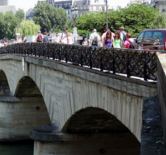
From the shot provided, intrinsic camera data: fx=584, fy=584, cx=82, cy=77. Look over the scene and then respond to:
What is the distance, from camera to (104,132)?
933 inches

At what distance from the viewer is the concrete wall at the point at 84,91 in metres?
14.4

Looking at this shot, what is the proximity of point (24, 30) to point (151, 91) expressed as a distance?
115028 millimetres

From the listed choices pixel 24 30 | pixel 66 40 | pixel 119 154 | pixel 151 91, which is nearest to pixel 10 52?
pixel 66 40

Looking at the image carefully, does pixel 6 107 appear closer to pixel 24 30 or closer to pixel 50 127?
pixel 50 127

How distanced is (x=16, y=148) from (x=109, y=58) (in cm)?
2096

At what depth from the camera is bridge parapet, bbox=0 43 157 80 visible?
1316cm

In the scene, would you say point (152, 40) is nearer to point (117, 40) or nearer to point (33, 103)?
point (117, 40)

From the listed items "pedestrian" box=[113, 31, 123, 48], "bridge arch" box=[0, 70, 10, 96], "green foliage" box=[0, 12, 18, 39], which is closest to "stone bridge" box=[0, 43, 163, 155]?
"pedestrian" box=[113, 31, 123, 48]

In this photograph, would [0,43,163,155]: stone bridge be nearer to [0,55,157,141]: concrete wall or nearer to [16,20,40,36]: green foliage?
[0,55,157,141]: concrete wall

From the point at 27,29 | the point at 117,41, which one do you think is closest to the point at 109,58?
the point at 117,41

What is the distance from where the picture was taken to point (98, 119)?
75.7 ft

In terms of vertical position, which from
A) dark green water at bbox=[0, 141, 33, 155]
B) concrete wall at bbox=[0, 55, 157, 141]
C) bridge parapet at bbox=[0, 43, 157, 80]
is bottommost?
dark green water at bbox=[0, 141, 33, 155]

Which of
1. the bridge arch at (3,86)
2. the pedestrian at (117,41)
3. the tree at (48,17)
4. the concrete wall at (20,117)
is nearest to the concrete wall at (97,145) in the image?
the pedestrian at (117,41)

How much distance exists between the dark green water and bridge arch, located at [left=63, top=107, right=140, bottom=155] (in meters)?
10.4
